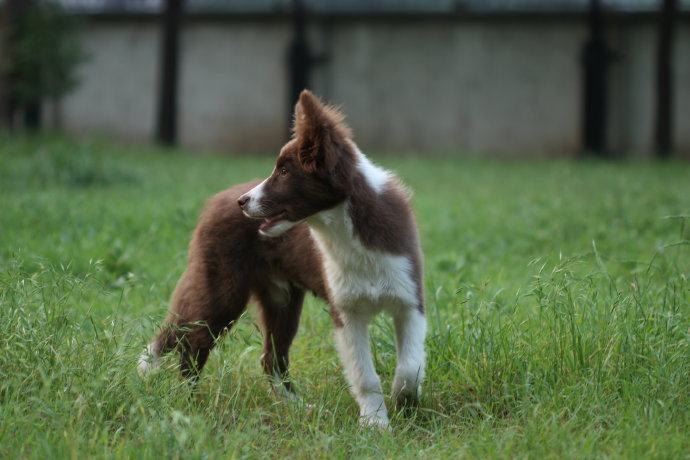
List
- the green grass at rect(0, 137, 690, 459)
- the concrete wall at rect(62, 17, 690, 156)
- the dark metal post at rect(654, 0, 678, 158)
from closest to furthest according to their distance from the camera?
the green grass at rect(0, 137, 690, 459) → the dark metal post at rect(654, 0, 678, 158) → the concrete wall at rect(62, 17, 690, 156)

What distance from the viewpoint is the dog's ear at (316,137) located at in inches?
140

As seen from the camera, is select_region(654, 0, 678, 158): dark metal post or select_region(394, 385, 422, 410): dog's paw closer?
select_region(394, 385, 422, 410): dog's paw

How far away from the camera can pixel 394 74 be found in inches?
701

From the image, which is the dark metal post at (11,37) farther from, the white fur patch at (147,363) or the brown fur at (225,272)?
the white fur patch at (147,363)

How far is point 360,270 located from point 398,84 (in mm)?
14516

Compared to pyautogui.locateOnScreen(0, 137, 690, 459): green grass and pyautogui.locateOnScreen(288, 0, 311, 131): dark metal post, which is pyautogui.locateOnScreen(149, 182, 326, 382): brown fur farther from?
pyautogui.locateOnScreen(288, 0, 311, 131): dark metal post

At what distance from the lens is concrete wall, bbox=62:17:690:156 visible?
54.9ft

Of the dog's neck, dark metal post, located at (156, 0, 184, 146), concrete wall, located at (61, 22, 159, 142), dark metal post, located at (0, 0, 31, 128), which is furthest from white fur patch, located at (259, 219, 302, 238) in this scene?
concrete wall, located at (61, 22, 159, 142)

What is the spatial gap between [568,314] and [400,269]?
2.60ft

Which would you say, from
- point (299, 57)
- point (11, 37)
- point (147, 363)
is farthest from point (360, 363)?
point (299, 57)

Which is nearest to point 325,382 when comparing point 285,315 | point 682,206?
point 285,315

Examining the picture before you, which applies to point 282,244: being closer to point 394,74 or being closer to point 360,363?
point 360,363

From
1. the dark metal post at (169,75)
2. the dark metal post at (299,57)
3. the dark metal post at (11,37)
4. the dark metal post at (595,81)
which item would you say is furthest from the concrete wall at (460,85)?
the dark metal post at (11,37)

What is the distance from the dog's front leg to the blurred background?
1327cm
